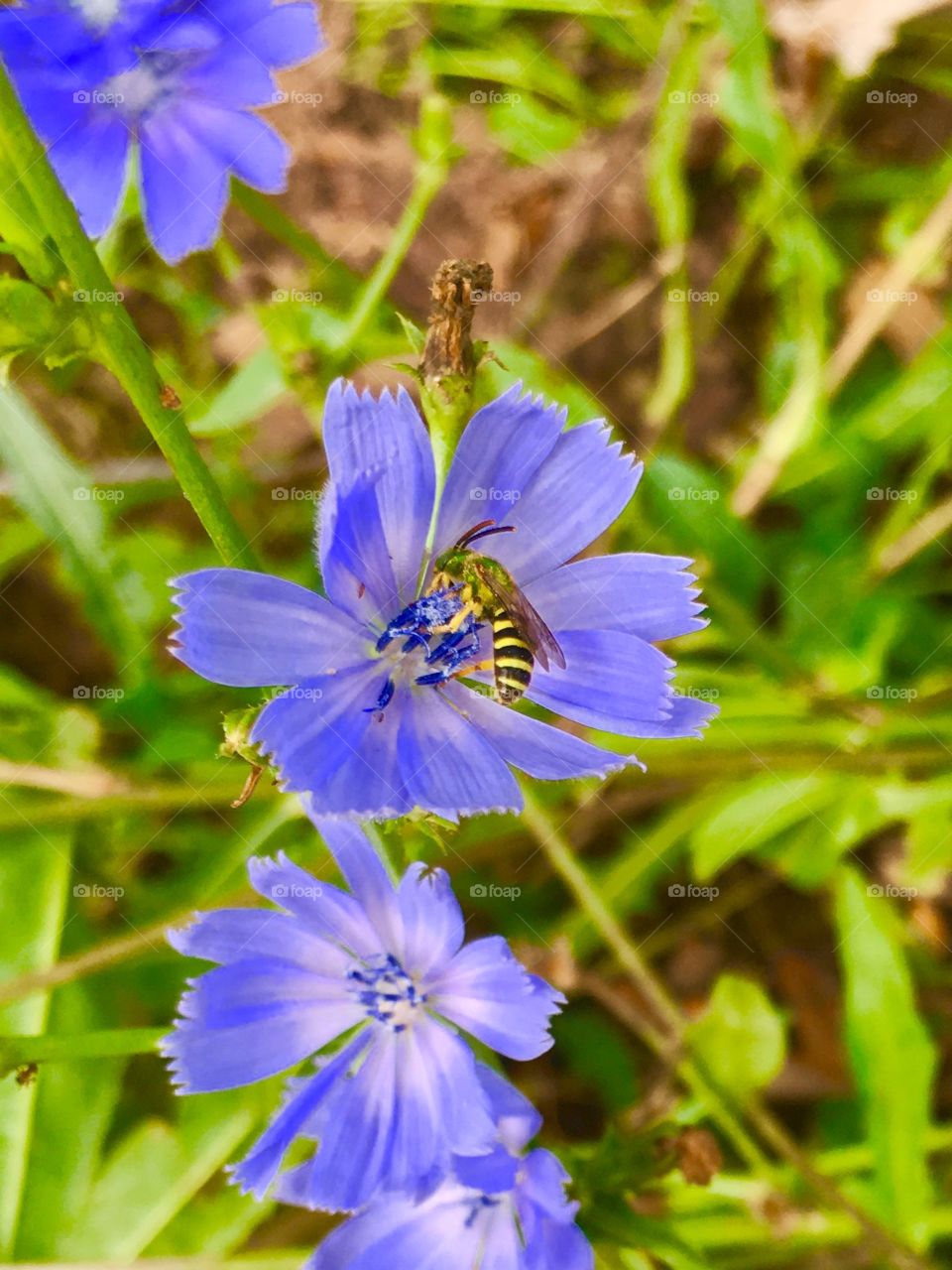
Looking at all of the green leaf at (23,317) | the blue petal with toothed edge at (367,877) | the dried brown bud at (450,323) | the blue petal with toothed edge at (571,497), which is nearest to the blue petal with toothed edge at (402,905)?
the blue petal with toothed edge at (367,877)

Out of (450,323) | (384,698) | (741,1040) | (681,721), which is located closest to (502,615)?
(384,698)

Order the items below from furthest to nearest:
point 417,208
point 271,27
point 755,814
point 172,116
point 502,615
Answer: point 755,814
point 417,208
point 172,116
point 271,27
point 502,615

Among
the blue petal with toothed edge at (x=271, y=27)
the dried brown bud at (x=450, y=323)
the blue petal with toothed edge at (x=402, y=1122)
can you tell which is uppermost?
the blue petal with toothed edge at (x=271, y=27)

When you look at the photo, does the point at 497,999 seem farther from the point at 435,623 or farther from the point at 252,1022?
the point at 435,623

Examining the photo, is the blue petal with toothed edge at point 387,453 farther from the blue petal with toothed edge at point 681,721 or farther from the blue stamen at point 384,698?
the blue petal with toothed edge at point 681,721

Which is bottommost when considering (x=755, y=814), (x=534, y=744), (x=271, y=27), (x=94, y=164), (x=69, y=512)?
(x=755, y=814)

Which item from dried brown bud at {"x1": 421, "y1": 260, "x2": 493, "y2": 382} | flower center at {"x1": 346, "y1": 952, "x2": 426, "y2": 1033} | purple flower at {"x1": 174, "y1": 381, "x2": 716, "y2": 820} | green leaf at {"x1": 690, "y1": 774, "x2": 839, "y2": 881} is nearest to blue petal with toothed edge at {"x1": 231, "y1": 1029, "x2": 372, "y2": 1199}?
flower center at {"x1": 346, "y1": 952, "x2": 426, "y2": 1033}
